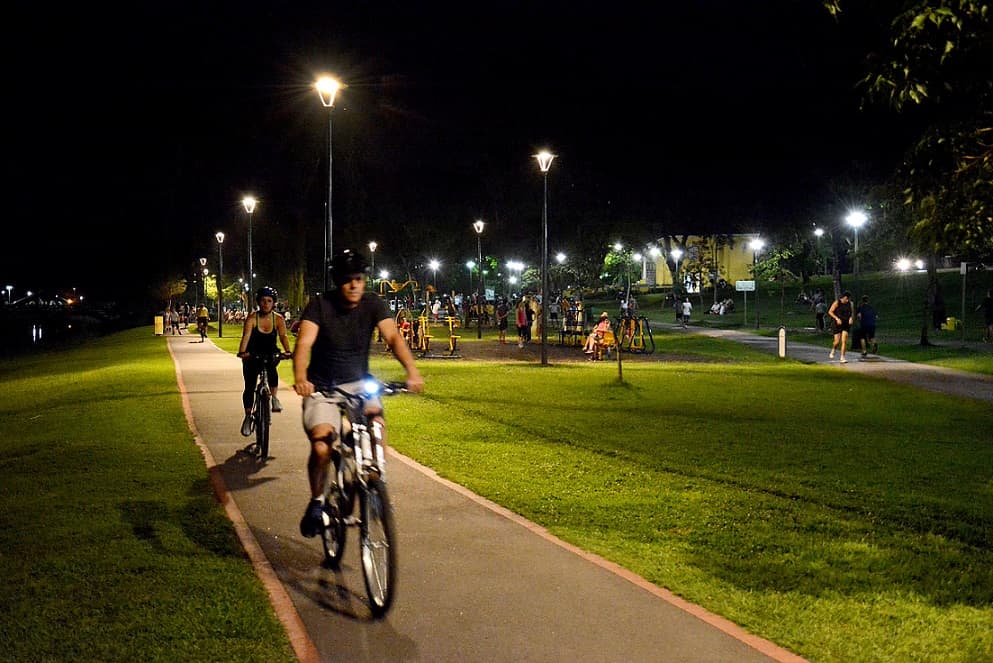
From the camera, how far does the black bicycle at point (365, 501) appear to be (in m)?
5.42

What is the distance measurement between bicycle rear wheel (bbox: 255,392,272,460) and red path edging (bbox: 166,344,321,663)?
66cm

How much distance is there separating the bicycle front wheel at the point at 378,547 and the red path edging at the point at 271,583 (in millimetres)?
420

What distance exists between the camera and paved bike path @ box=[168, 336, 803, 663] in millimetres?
4789

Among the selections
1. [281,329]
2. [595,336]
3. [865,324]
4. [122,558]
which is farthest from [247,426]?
[865,324]

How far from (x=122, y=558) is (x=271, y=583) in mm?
1173

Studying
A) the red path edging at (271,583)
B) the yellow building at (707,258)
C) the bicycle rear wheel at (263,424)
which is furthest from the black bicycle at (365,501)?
the yellow building at (707,258)

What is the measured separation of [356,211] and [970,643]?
48728 mm

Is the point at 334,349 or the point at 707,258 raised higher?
the point at 707,258

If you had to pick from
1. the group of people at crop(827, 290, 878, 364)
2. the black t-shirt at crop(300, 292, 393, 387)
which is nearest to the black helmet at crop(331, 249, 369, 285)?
the black t-shirt at crop(300, 292, 393, 387)

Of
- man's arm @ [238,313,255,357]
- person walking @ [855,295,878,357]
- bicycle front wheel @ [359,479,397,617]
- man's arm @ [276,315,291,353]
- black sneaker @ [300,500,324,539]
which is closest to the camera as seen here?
bicycle front wheel @ [359,479,397,617]

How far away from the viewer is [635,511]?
790 cm

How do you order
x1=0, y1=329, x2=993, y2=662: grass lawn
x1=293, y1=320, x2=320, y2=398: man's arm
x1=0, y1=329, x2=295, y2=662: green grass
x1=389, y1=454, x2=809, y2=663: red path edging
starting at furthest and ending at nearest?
1. x1=293, y1=320, x2=320, y2=398: man's arm
2. x1=0, y1=329, x2=993, y2=662: grass lawn
3. x1=0, y1=329, x2=295, y2=662: green grass
4. x1=389, y1=454, x2=809, y2=663: red path edging

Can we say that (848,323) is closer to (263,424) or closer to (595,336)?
(595,336)

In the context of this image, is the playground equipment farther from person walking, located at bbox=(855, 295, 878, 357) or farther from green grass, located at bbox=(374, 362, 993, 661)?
green grass, located at bbox=(374, 362, 993, 661)
